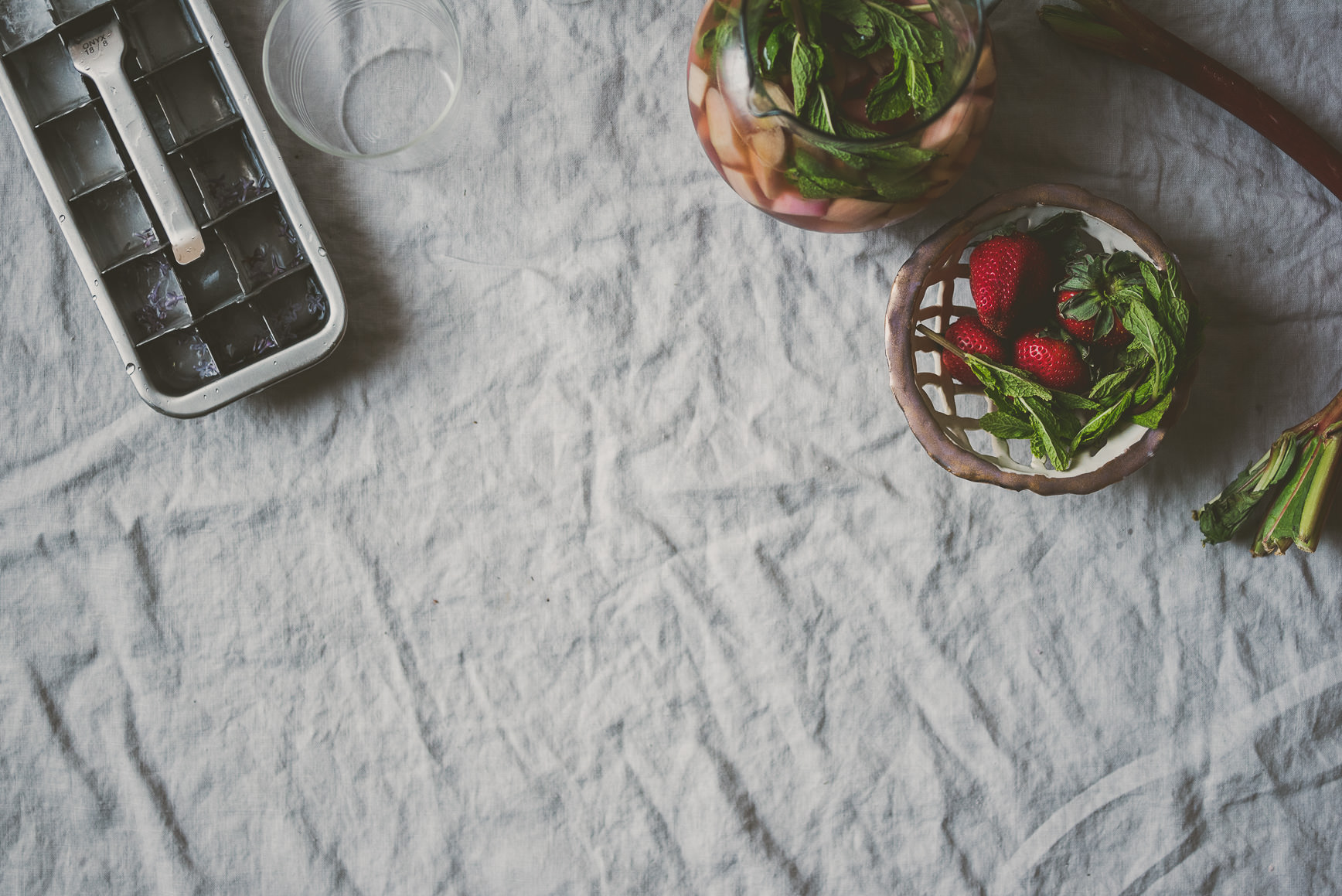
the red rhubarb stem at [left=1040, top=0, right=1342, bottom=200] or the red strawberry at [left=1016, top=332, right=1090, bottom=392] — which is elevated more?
the red rhubarb stem at [left=1040, top=0, right=1342, bottom=200]

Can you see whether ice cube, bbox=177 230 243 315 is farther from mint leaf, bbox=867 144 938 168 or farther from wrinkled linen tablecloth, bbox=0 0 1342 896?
mint leaf, bbox=867 144 938 168

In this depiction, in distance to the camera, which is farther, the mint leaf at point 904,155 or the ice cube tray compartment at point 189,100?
the ice cube tray compartment at point 189,100

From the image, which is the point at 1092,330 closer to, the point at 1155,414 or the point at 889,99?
the point at 1155,414

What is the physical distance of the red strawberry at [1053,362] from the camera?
546mm

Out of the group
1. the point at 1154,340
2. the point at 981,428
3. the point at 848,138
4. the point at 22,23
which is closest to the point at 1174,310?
the point at 1154,340

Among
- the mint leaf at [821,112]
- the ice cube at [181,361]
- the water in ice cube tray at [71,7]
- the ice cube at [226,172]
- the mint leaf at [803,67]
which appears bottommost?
the ice cube at [181,361]

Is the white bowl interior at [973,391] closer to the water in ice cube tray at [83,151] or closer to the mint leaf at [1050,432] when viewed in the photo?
the mint leaf at [1050,432]

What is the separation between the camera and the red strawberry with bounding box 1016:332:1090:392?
546mm

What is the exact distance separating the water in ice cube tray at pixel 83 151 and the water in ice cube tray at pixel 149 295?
0.06m

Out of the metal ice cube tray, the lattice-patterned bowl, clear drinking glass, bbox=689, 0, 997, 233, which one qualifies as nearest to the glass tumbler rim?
clear drinking glass, bbox=689, 0, 997, 233

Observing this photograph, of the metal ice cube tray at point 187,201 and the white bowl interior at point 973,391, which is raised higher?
the metal ice cube tray at point 187,201

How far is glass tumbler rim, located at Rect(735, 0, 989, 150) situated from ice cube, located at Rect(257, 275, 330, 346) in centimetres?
33

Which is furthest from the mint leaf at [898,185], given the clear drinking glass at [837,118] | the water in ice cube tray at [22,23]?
the water in ice cube tray at [22,23]

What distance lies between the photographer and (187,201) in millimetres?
613
